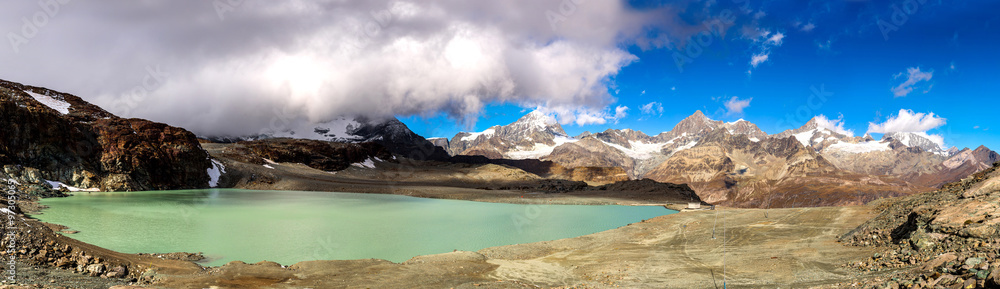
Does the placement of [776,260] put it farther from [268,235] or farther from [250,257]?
[268,235]

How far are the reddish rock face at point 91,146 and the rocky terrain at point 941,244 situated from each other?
8201 cm

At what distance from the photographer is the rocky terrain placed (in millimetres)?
8344

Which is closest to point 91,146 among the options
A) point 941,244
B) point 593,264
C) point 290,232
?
point 290,232

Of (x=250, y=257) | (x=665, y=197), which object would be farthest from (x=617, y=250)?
(x=665, y=197)

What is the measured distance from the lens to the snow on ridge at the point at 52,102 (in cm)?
7044

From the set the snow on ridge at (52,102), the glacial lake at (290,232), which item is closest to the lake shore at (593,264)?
the glacial lake at (290,232)

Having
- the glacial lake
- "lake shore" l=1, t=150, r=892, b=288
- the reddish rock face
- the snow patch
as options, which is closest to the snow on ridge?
the reddish rock face

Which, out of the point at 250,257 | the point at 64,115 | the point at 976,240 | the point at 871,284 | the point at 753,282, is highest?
the point at 64,115

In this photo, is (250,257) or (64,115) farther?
(64,115)

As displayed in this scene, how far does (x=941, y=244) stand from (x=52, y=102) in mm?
109615

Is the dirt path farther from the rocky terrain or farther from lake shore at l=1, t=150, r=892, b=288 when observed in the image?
the rocky terrain

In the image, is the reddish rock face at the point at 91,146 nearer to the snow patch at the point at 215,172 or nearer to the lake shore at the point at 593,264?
the snow patch at the point at 215,172

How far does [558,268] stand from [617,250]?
6.24 meters

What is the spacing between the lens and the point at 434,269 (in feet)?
59.4
